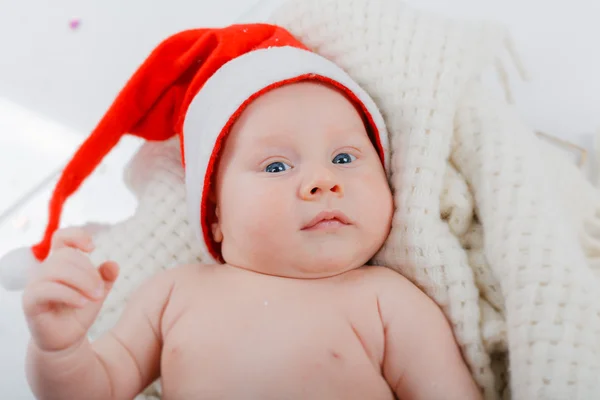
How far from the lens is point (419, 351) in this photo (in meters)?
0.71

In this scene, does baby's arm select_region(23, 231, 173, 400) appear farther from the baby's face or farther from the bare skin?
the baby's face

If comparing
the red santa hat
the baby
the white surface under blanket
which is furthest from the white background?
the baby

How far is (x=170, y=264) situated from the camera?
92cm

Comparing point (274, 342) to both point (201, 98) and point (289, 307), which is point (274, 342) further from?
point (201, 98)

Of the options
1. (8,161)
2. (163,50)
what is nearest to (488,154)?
(163,50)

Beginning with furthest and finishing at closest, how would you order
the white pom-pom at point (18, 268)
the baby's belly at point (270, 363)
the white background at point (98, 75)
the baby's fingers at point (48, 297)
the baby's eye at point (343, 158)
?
the white background at point (98, 75), the white pom-pom at point (18, 268), the baby's eye at point (343, 158), the baby's belly at point (270, 363), the baby's fingers at point (48, 297)

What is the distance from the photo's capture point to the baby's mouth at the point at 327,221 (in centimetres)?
72

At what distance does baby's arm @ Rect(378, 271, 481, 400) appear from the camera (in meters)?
0.69

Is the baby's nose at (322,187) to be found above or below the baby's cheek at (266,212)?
above

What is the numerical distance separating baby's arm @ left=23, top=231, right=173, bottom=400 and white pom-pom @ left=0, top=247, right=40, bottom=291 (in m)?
0.24

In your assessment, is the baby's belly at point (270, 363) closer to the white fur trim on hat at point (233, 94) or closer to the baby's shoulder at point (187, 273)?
the baby's shoulder at point (187, 273)

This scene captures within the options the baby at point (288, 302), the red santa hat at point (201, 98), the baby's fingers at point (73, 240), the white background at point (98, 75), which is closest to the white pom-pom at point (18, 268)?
the red santa hat at point (201, 98)

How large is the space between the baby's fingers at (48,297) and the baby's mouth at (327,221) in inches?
10.7

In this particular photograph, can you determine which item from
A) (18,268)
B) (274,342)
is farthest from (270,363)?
(18,268)
